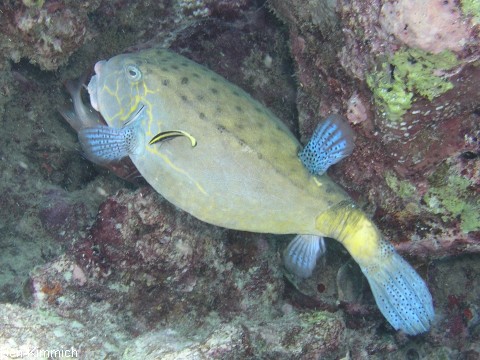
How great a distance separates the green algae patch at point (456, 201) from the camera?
10.8ft

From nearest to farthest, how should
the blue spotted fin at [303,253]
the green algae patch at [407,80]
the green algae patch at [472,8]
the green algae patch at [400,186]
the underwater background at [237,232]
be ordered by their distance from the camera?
the green algae patch at [472,8] → the green algae patch at [407,80] → the underwater background at [237,232] → the green algae patch at [400,186] → the blue spotted fin at [303,253]

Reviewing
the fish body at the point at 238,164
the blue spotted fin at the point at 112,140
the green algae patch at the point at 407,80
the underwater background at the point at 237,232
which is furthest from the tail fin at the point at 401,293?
the blue spotted fin at the point at 112,140

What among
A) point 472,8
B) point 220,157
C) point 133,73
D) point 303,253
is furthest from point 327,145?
point 133,73

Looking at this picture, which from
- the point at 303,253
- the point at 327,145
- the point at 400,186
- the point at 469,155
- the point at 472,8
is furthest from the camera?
the point at 303,253

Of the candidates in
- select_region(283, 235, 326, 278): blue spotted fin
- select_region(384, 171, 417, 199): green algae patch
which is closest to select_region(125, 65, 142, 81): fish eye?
select_region(283, 235, 326, 278): blue spotted fin

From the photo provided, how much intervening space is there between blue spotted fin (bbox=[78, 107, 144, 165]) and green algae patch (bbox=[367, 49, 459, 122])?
78.2 inches

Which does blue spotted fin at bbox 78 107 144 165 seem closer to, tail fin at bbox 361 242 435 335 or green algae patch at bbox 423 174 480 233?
tail fin at bbox 361 242 435 335

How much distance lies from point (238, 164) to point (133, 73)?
1.23 m

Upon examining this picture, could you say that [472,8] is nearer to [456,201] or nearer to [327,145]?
[327,145]

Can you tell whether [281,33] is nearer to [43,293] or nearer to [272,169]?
[272,169]

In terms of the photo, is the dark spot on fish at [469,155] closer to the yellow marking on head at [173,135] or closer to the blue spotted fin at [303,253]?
the blue spotted fin at [303,253]

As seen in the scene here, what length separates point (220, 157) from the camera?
3.37m

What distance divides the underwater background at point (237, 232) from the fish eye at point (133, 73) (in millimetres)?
845

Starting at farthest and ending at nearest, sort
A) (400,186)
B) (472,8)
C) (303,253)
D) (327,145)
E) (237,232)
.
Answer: (237,232)
(303,253)
(400,186)
(327,145)
(472,8)
